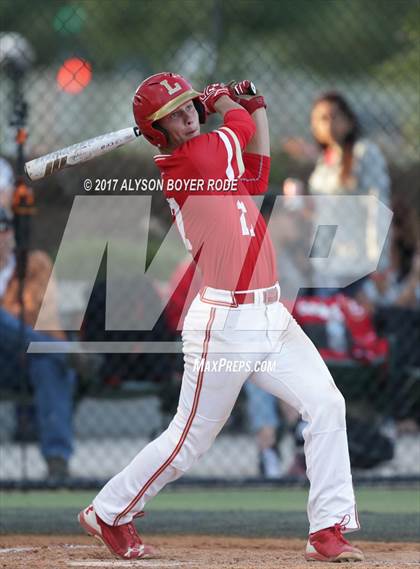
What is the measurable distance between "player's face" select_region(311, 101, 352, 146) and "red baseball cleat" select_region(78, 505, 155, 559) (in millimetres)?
3304

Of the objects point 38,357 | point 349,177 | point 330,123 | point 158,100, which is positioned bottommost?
point 38,357

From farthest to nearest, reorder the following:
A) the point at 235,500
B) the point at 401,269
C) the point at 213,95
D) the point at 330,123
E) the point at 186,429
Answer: the point at 401,269 → the point at 330,123 → the point at 235,500 → the point at 213,95 → the point at 186,429

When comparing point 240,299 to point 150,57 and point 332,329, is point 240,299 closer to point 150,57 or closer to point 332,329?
point 332,329

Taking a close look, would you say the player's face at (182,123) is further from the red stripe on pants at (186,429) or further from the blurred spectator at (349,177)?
the blurred spectator at (349,177)

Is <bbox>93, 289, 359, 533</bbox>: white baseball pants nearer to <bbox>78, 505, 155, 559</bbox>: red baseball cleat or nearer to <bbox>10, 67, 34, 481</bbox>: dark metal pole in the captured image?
<bbox>78, 505, 155, 559</bbox>: red baseball cleat

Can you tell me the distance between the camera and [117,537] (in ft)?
15.4

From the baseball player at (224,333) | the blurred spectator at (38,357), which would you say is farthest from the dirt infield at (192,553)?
the blurred spectator at (38,357)

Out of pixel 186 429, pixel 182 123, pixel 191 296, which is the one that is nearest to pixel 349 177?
pixel 191 296

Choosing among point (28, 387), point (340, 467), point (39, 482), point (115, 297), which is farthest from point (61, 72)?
point (340, 467)

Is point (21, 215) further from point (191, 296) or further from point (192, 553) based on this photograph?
point (192, 553)

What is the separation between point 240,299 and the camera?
4527 mm

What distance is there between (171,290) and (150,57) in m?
3.21

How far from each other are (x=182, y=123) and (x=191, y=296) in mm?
2551

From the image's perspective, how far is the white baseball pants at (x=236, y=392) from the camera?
14.7ft
